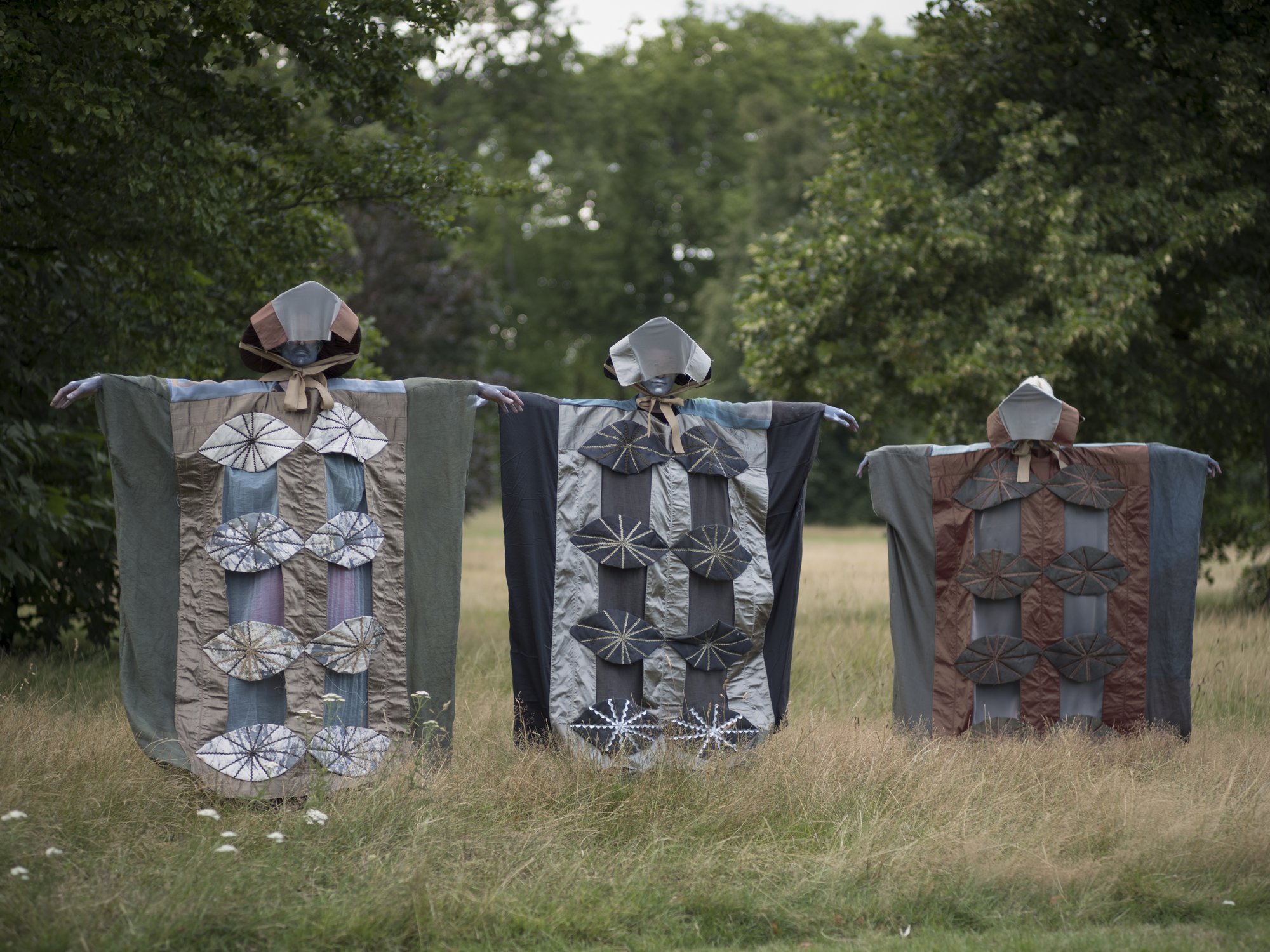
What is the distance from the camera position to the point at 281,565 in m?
4.62

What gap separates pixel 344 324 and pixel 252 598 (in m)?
1.15

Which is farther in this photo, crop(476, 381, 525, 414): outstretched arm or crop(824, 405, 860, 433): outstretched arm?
crop(824, 405, 860, 433): outstretched arm

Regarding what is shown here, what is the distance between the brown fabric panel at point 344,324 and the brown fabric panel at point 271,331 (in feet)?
0.64

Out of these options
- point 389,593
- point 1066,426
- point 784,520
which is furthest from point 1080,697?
point 389,593

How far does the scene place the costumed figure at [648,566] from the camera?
4.96 meters

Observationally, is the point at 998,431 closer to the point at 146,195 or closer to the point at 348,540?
the point at 348,540

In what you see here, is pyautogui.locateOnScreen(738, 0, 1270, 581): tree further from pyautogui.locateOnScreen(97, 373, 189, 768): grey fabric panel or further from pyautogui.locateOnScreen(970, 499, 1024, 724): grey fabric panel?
pyautogui.locateOnScreen(97, 373, 189, 768): grey fabric panel

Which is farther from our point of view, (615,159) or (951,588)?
(615,159)

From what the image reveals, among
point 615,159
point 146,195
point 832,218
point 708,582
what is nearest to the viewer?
point 708,582

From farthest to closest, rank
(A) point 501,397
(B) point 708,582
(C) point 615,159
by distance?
1. (C) point 615,159
2. (B) point 708,582
3. (A) point 501,397

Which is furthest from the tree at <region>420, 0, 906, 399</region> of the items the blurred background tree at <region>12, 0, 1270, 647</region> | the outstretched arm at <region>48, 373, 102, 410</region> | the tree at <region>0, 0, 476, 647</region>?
the outstretched arm at <region>48, 373, 102, 410</region>

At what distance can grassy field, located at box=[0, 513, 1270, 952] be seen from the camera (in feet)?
12.0

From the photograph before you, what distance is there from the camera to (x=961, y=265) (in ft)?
34.4

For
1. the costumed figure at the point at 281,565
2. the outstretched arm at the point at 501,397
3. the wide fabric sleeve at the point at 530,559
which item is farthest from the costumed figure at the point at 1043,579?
the costumed figure at the point at 281,565
